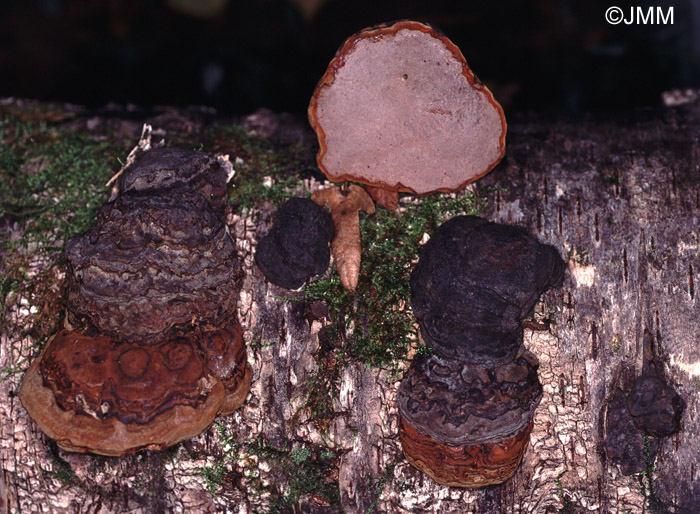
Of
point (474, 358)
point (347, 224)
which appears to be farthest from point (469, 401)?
point (347, 224)

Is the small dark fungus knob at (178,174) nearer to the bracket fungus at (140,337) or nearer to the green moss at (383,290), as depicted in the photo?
the bracket fungus at (140,337)

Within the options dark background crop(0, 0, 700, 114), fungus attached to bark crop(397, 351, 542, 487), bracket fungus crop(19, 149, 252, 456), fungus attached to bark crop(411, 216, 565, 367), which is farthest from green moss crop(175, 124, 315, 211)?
dark background crop(0, 0, 700, 114)

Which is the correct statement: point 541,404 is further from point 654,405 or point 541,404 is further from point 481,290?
point 481,290

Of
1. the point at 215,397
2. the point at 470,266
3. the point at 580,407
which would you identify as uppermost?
the point at 470,266

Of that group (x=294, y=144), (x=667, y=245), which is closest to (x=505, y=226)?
(x=667, y=245)

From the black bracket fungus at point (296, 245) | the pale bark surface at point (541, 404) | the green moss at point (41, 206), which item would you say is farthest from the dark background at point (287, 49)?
the black bracket fungus at point (296, 245)

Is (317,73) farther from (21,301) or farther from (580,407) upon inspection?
(580,407)

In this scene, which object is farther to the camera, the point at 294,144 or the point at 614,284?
the point at 294,144
